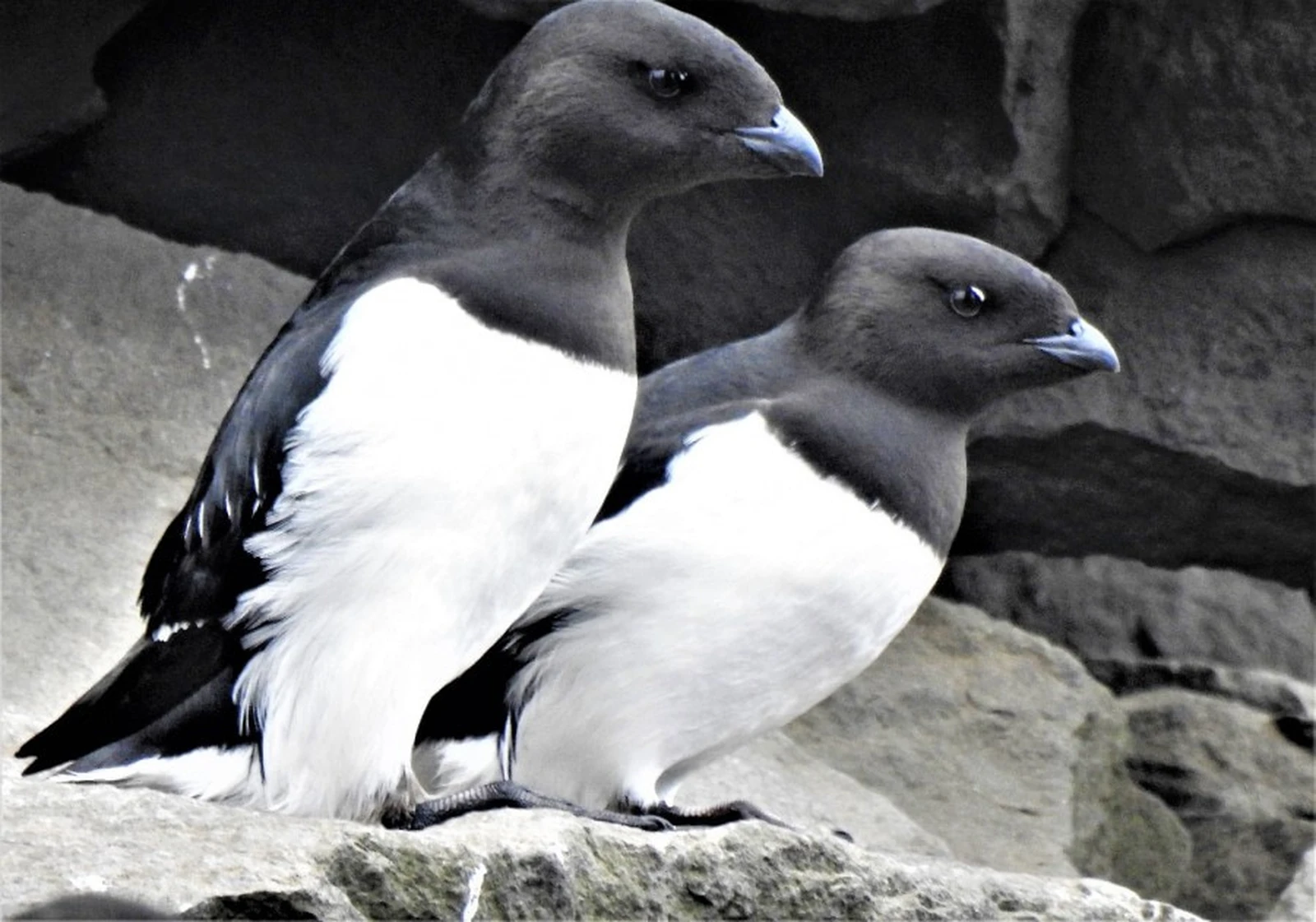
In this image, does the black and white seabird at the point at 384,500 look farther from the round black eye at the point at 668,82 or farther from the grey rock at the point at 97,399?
the grey rock at the point at 97,399

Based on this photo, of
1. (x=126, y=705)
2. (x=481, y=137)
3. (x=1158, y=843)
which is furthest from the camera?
(x=1158, y=843)

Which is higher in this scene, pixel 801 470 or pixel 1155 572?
pixel 801 470

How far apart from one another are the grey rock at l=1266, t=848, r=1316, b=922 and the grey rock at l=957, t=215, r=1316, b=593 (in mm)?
1010

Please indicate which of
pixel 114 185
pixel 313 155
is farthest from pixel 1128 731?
pixel 114 185

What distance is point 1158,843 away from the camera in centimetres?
620

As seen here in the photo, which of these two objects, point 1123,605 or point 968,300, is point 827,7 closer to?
point 968,300

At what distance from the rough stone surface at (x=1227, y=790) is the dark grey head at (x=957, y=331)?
1.57 m

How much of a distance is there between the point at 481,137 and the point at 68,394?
2104 mm

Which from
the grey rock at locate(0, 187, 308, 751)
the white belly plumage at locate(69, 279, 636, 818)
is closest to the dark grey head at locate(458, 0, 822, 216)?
the white belly plumage at locate(69, 279, 636, 818)

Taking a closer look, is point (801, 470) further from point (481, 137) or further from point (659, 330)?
point (659, 330)

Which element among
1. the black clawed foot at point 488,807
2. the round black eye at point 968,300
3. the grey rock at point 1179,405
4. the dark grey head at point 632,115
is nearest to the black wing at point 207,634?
the black clawed foot at point 488,807

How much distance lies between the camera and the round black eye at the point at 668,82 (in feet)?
13.9

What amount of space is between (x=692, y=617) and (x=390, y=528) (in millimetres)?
863

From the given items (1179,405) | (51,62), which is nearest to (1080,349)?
(1179,405)
